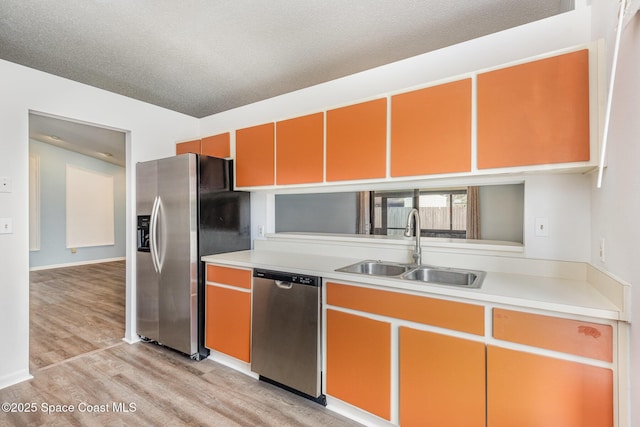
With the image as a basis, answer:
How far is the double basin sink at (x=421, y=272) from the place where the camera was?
1.89 metres

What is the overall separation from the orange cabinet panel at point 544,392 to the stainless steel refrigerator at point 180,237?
2297mm

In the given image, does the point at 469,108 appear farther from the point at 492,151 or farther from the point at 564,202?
the point at 564,202

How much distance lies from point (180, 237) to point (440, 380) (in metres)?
2.28

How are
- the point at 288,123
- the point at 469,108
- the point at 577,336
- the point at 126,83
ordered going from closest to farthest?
the point at 577,336 → the point at 469,108 → the point at 288,123 → the point at 126,83

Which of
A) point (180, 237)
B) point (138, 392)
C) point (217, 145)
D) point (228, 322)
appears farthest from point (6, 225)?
point (228, 322)

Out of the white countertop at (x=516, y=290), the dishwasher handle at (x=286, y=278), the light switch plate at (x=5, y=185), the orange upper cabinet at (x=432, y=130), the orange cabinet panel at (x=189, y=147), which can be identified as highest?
the orange cabinet panel at (x=189, y=147)

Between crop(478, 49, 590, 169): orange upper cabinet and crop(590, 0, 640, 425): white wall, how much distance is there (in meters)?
0.13

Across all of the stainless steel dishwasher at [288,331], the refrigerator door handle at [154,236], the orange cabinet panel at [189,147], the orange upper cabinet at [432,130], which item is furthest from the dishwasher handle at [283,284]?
the orange cabinet panel at [189,147]

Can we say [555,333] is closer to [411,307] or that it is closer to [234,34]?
[411,307]

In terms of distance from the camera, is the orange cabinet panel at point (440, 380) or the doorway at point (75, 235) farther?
the doorway at point (75, 235)

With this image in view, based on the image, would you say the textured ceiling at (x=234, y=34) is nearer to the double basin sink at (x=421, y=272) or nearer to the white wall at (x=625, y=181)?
the white wall at (x=625, y=181)

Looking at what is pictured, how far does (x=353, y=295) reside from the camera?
1832mm

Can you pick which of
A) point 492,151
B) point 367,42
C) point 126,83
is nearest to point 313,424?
point 492,151

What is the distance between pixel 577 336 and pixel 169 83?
3.46 metres
